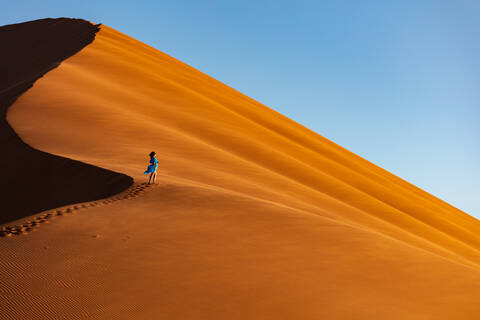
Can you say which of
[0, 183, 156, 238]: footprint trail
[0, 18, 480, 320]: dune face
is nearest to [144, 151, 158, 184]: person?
[0, 183, 156, 238]: footprint trail

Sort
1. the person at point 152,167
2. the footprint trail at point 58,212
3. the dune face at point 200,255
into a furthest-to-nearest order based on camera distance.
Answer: the person at point 152,167 → the footprint trail at point 58,212 → the dune face at point 200,255

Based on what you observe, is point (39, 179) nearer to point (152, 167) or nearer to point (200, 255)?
point (152, 167)

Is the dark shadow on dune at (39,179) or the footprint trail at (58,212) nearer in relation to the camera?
the footprint trail at (58,212)

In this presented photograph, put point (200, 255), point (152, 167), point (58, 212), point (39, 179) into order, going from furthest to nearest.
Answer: point (39, 179) → point (152, 167) → point (58, 212) → point (200, 255)

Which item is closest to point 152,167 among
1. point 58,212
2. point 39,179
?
point 58,212

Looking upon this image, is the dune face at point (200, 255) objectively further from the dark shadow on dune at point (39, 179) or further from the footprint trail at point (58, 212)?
the dark shadow on dune at point (39, 179)

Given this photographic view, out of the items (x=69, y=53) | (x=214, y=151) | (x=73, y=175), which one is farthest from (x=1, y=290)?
(x=69, y=53)

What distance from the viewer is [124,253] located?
251 inches

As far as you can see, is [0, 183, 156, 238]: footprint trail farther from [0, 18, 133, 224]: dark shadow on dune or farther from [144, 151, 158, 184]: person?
[0, 18, 133, 224]: dark shadow on dune

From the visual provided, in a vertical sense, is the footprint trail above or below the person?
below

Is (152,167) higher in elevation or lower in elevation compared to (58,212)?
higher

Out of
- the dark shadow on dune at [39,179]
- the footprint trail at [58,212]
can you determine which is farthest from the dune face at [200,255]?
the dark shadow on dune at [39,179]

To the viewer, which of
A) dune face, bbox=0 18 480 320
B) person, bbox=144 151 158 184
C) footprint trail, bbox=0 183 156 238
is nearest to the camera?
dune face, bbox=0 18 480 320

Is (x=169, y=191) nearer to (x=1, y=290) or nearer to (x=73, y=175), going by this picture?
(x=73, y=175)
